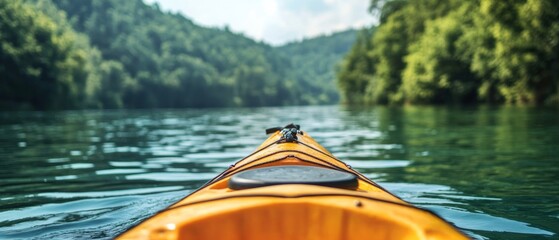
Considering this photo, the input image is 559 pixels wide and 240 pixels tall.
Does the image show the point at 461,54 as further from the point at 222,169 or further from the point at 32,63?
the point at 222,169

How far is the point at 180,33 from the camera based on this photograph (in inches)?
5546

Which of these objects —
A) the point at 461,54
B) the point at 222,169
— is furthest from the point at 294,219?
the point at 461,54

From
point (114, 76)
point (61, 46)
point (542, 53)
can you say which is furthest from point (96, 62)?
point (542, 53)

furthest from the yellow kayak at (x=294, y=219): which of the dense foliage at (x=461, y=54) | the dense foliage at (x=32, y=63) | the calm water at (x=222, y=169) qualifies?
the dense foliage at (x=32, y=63)

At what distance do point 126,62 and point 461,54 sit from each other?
75411mm

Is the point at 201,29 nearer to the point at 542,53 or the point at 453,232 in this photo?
the point at 542,53

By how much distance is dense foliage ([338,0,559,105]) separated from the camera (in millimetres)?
24516

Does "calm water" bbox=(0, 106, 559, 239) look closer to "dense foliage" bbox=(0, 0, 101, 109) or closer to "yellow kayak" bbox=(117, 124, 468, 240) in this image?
"yellow kayak" bbox=(117, 124, 468, 240)

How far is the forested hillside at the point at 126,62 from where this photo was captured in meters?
43.2

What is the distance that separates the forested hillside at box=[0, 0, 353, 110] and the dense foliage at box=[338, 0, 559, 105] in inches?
1211

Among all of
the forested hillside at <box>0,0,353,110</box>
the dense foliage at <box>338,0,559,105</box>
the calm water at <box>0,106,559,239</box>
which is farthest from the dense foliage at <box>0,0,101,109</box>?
the calm water at <box>0,106,559,239</box>

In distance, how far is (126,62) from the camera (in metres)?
100

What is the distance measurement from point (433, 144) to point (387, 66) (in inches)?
1845

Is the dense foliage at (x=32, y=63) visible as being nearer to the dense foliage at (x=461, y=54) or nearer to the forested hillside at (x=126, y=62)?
the forested hillside at (x=126, y=62)
